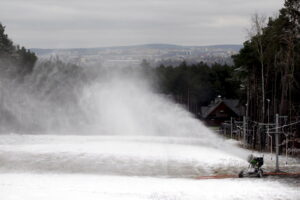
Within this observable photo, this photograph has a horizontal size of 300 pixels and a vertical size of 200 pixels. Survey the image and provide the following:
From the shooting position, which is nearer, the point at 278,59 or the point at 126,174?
the point at 126,174

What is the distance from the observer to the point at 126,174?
30.6 meters

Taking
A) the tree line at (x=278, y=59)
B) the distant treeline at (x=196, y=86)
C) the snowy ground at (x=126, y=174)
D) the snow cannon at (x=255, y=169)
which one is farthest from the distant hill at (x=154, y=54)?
the snow cannon at (x=255, y=169)

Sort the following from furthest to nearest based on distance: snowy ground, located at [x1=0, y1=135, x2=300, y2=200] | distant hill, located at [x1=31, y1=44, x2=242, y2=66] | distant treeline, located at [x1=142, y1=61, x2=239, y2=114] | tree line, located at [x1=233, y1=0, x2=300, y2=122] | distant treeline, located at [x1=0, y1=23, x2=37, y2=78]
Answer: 1. distant treeline, located at [x1=142, y1=61, x2=239, y2=114]
2. distant hill, located at [x1=31, y1=44, x2=242, y2=66]
3. distant treeline, located at [x1=0, y1=23, x2=37, y2=78]
4. tree line, located at [x1=233, y1=0, x2=300, y2=122]
5. snowy ground, located at [x1=0, y1=135, x2=300, y2=200]

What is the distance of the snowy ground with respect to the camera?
24234 millimetres

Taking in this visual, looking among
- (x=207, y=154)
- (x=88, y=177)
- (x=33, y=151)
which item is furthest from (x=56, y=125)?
(x=88, y=177)

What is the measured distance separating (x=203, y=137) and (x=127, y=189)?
84.0 ft

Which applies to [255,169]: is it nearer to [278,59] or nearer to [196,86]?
[278,59]

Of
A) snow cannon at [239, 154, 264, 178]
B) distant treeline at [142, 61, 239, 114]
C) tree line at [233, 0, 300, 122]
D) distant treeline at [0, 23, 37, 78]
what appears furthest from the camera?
distant treeline at [142, 61, 239, 114]

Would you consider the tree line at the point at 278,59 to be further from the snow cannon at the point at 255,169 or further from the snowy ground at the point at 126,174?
the snow cannon at the point at 255,169

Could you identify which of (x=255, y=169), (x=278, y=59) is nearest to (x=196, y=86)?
(x=278, y=59)

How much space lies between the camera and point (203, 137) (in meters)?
50.3

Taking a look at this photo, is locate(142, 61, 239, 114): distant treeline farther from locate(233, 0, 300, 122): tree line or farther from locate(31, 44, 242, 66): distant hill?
locate(233, 0, 300, 122): tree line

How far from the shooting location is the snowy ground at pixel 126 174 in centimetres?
2423

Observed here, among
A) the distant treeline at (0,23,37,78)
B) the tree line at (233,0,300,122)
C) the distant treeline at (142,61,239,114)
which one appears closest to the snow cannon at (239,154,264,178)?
the tree line at (233,0,300,122)
